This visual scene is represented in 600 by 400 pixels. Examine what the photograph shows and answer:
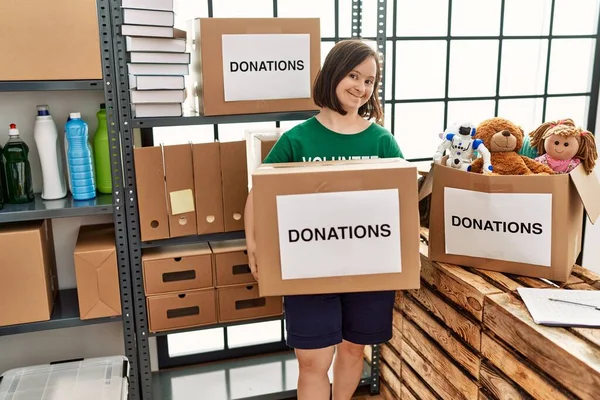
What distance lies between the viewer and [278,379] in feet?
8.19

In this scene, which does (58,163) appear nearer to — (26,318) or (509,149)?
(26,318)

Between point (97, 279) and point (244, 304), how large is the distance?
567 millimetres

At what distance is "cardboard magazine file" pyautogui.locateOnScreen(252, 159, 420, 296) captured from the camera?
5.08ft

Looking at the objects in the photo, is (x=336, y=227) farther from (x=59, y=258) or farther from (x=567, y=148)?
(x=59, y=258)

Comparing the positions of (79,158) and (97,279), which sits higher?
(79,158)

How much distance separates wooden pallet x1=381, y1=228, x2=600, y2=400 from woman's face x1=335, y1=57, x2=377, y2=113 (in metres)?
0.63

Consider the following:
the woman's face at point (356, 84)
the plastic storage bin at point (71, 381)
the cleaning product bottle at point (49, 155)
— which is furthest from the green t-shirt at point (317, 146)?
the plastic storage bin at point (71, 381)

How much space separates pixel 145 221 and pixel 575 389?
1.43 m

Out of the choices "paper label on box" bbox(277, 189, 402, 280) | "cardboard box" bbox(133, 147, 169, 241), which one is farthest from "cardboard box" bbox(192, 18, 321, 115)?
"paper label on box" bbox(277, 189, 402, 280)

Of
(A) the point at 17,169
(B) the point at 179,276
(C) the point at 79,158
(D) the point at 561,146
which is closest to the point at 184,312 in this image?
(B) the point at 179,276

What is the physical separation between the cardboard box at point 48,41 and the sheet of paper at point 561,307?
1544 mm

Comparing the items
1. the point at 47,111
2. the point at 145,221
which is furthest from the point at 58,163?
the point at 145,221

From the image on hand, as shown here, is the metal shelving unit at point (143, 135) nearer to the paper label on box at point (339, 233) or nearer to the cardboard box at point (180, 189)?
the cardboard box at point (180, 189)

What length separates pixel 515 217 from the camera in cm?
170
